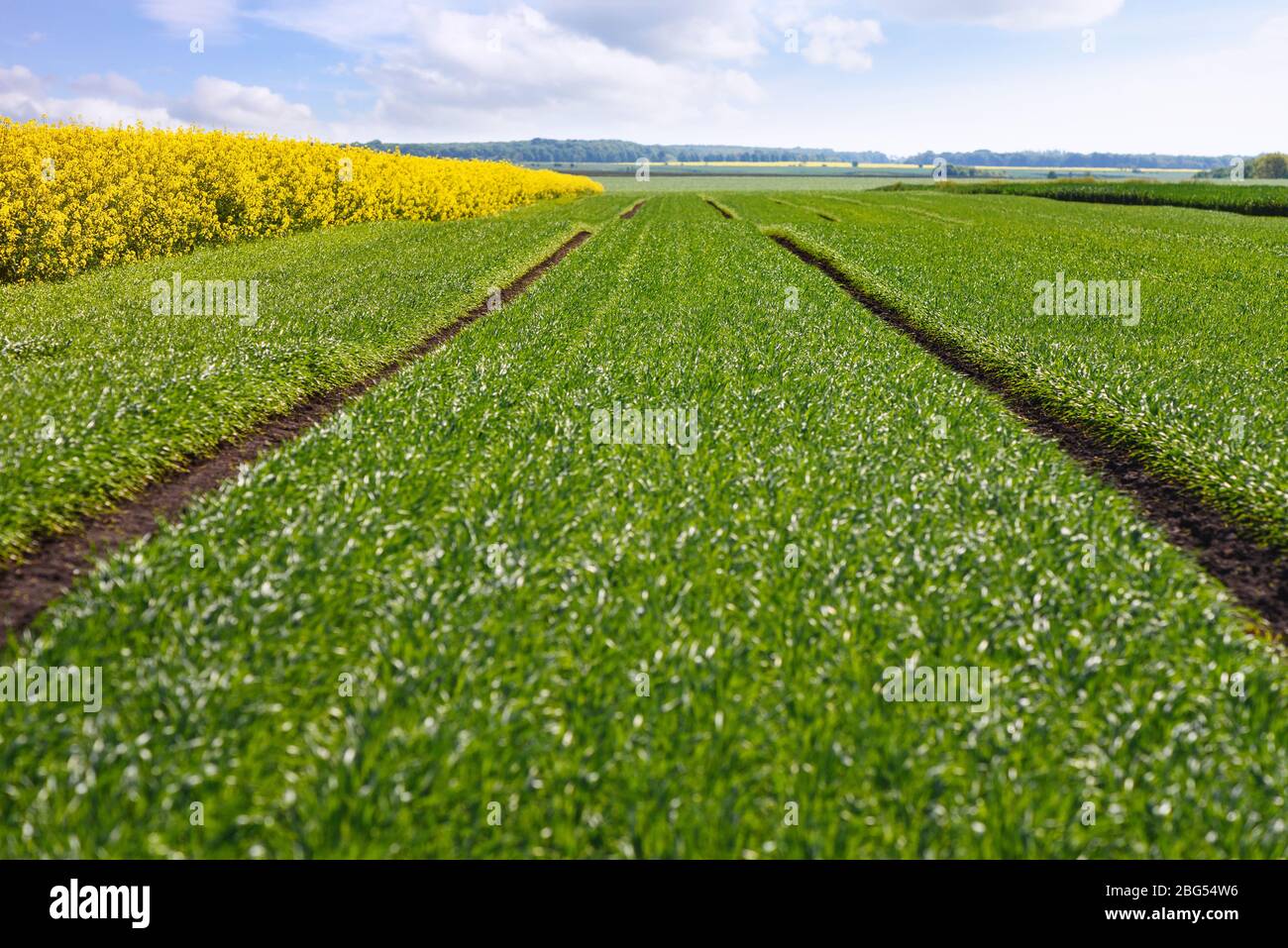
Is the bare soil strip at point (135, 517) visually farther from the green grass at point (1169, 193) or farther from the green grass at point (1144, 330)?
the green grass at point (1169, 193)

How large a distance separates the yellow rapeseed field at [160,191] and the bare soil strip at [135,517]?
42.6ft

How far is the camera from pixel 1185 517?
8312 millimetres

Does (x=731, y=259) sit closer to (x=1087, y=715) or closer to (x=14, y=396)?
(x=14, y=396)

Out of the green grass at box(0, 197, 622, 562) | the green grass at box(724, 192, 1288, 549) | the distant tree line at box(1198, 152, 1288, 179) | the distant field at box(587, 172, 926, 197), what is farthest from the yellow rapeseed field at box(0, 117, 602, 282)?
the distant tree line at box(1198, 152, 1288, 179)

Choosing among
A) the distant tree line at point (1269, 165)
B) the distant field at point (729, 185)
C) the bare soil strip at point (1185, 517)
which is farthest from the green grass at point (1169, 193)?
the distant tree line at point (1269, 165)

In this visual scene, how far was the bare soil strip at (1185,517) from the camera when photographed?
22.4 feet

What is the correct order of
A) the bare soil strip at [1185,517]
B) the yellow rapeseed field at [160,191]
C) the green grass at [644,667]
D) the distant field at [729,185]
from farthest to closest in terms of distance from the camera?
the distant field at [729,185]
the yellow rapeseed field at [160,191]
the bare soil strip at [1185,517]
the green grass at [644,667]

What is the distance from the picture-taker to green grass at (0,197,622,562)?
7.52 metres

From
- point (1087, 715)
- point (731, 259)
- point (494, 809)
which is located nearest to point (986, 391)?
point (1087, 715)

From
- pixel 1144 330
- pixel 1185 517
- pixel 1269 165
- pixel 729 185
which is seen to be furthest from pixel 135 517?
pixel 1269 165

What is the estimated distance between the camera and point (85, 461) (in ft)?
25.1

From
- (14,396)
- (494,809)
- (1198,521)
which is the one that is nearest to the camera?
(494,809)

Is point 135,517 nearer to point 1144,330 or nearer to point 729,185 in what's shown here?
point 1144,330
